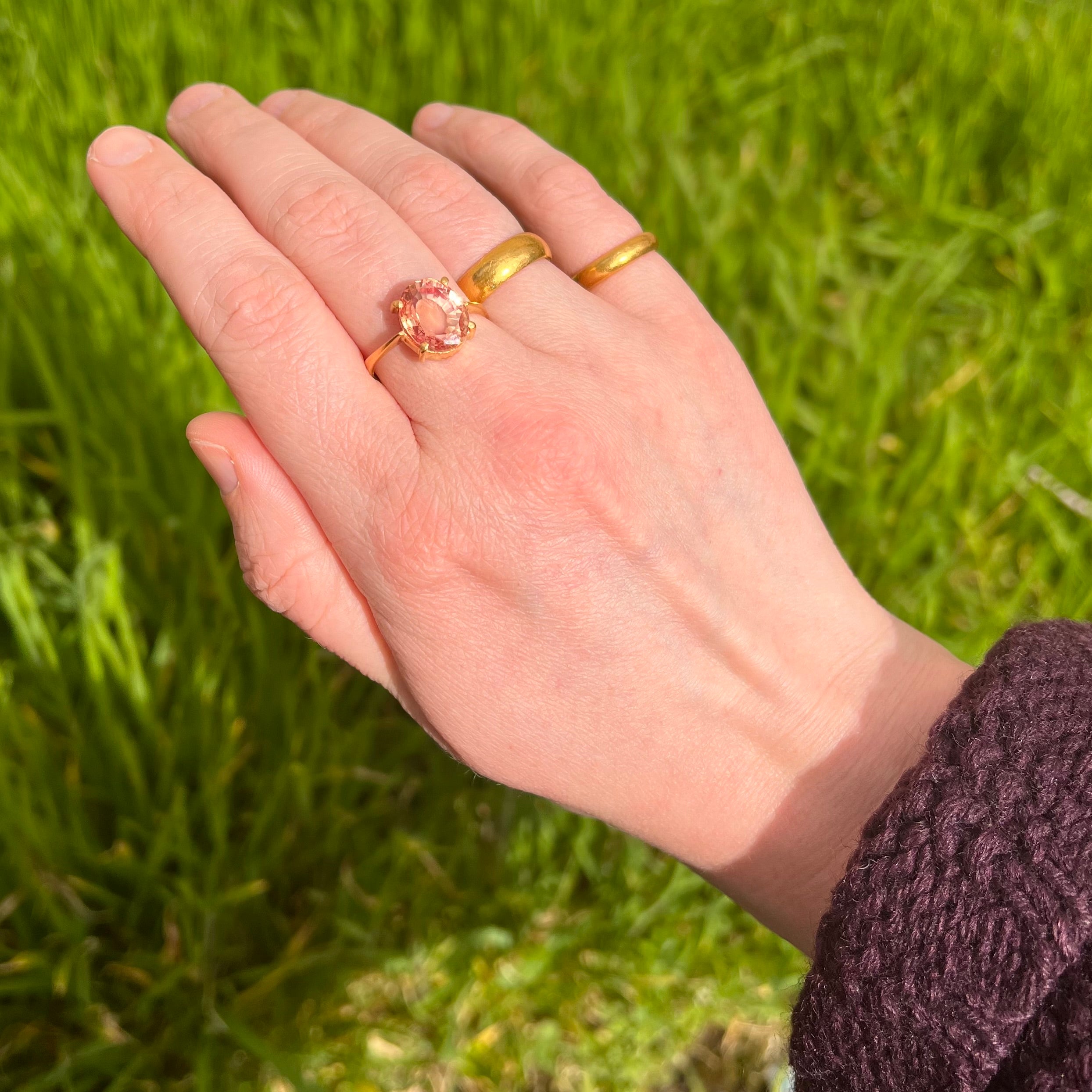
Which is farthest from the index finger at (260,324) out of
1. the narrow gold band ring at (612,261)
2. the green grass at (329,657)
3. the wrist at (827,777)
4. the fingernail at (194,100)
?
the wrist at (827,777)

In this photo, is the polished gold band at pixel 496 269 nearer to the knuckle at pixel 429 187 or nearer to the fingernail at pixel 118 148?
the knuckle at pixel 429 187

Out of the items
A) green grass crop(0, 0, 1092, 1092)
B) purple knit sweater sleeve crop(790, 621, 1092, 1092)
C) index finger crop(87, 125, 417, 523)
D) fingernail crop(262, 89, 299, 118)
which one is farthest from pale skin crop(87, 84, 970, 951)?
green grass crop(0, 0, 1092, 1092)

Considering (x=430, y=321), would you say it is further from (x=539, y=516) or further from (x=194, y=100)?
(x=194, y=100)

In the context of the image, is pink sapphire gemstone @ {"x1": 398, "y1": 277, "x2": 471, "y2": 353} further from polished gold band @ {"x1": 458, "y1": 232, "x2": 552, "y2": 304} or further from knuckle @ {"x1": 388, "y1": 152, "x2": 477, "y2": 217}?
knuckle @ {"x1": 388, "y1": 152, "x2": 477, "y2": 217}

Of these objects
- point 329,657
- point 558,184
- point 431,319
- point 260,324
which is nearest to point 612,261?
point 558,184

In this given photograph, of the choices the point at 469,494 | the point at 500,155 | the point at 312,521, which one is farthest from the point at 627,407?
the point at 500,155

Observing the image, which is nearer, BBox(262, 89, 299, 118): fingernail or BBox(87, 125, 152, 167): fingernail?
BBox(87, 125, 152, 167): fingernail

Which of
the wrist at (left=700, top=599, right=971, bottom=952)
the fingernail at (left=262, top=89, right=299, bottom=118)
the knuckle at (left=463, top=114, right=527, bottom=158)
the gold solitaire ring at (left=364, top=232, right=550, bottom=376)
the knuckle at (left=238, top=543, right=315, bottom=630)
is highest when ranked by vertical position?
the fingernail at (left=262, top=89, right=299, bottom=118)
